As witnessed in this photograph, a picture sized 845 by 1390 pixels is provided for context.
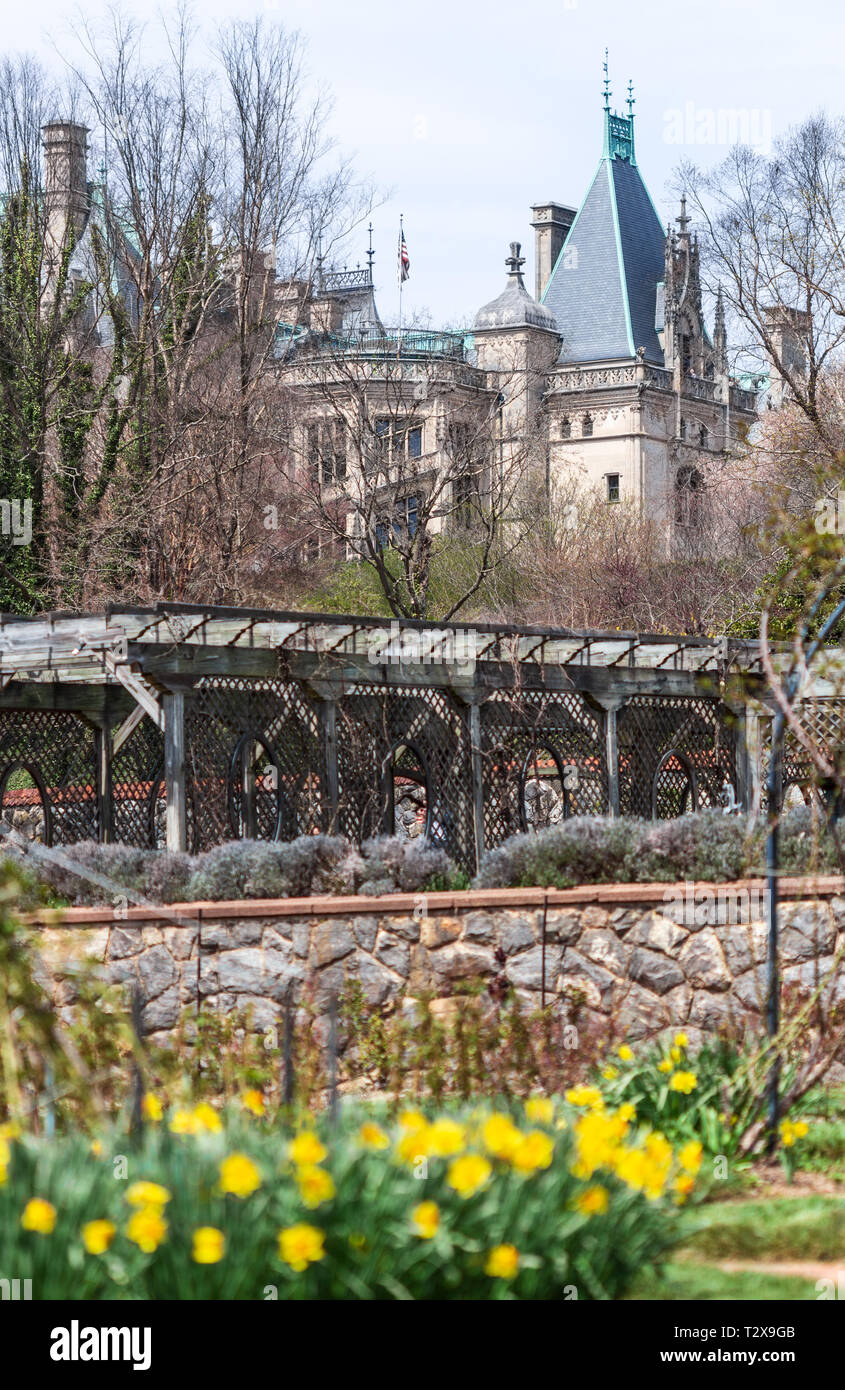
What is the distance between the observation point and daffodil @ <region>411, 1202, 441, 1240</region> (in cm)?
436

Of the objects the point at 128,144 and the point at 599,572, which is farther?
the point at 599,572

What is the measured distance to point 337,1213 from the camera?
4469 millimetres

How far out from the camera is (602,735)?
16.8 metres

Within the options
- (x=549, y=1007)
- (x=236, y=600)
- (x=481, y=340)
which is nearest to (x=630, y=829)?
(x=549, y=1007)

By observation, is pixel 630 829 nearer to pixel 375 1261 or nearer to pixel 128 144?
pixel 375 1261

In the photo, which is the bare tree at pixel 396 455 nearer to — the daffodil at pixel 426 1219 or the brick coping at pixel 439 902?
the brick coping at pixel 439 902

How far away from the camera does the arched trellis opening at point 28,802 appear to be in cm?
1666

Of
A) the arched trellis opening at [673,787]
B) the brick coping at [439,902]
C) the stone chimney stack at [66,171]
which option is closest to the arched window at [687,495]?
the stone chimney stack at [66,171]

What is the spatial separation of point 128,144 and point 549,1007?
846 inches

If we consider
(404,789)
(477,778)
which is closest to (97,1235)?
(477,778)

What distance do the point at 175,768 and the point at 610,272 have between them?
162 feet

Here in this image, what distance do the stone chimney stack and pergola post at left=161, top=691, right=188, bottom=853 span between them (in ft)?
56.9

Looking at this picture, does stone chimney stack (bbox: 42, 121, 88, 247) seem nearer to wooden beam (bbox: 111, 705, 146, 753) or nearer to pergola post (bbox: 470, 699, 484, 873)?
wooden beam (bbox: 111, 705, 146, 753)

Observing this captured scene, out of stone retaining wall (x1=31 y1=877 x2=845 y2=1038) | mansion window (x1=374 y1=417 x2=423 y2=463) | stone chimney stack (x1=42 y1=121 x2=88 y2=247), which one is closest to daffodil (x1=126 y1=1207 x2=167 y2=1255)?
stone retaining wall (x1=31 y1=877 x2=845 y2=1038)
